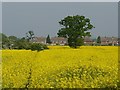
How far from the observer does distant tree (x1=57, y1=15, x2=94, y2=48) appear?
4762cm

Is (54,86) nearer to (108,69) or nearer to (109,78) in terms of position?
(109,78)

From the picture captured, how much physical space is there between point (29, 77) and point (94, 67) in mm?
1973

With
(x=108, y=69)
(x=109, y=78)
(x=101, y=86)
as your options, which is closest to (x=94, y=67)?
(x=108, y=69)

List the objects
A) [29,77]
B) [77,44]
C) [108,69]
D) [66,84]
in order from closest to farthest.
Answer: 1. [66,84]
2. [29,77]
3. [108,69]
4. [77,44]

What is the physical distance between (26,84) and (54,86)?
1.95 ft

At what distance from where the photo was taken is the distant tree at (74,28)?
47625mm

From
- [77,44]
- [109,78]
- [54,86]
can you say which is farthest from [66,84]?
[77,44]

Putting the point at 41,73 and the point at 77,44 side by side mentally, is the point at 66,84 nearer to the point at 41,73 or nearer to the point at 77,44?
the point at 41,73

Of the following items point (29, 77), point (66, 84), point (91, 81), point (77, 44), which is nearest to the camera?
point (66, 84)

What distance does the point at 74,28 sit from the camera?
4850 cm

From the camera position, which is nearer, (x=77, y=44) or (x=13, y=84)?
(x=13, y=84)

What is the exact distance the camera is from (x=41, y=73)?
7574 millimetres

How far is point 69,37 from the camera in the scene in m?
48.8

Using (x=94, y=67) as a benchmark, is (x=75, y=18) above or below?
above
